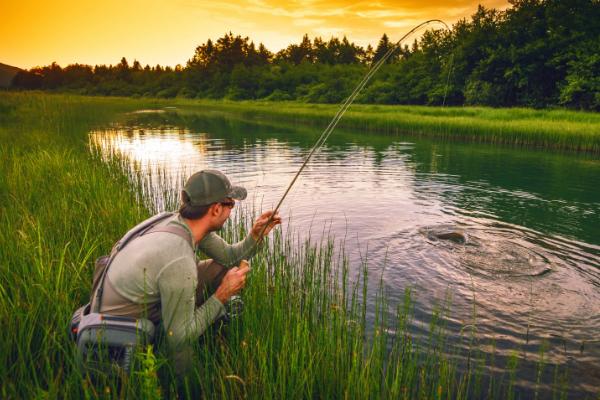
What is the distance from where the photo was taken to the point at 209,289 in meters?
3.87

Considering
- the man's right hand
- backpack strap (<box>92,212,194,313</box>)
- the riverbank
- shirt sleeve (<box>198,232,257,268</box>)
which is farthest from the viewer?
the riverbank

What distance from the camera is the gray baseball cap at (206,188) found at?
2.88 m

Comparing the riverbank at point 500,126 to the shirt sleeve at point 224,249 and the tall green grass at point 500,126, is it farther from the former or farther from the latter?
the shirt sleeve at point 224,249

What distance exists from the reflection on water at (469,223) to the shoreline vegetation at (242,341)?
59 cm

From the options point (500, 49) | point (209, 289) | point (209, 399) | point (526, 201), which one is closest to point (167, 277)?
point (209, 399)

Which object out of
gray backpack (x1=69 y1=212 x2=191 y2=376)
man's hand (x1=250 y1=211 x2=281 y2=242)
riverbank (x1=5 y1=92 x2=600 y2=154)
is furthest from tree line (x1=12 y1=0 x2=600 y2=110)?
gray backpack (x1=69 y1=212 x2=191 y2=376)

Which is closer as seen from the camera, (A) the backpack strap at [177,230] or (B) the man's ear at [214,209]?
(A) the backpack strap at [177,230]

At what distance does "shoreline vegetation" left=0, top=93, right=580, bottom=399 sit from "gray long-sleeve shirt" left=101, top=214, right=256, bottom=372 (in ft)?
0.77

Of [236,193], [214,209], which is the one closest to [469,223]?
[236,193]

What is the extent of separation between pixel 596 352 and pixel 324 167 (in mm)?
12607

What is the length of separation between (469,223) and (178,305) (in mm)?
8069

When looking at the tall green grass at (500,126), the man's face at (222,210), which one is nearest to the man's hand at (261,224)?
the man's face at (222,210)

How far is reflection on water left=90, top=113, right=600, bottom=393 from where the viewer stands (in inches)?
203

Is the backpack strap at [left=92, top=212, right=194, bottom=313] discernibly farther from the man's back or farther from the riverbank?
the riverbank
